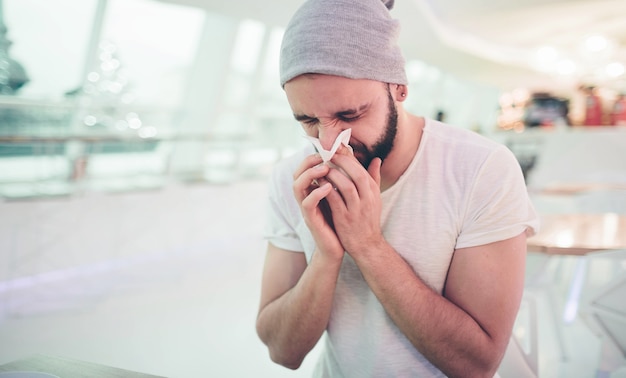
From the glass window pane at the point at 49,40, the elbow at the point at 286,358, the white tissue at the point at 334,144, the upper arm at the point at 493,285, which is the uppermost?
the glass window pane at the point at 49,40

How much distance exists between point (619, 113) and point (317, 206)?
536 cm

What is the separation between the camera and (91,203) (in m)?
4.77

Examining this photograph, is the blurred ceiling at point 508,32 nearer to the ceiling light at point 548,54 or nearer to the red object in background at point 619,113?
the ceiling light at point 548,54

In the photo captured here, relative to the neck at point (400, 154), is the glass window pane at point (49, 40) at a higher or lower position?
higher

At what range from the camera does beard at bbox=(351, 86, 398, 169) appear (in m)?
1.02

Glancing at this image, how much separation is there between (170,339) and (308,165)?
2315 millimetres

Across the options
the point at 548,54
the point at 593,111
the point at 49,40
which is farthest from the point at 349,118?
the point at 548,54

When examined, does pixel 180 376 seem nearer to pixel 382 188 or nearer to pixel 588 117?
pixel 382 188

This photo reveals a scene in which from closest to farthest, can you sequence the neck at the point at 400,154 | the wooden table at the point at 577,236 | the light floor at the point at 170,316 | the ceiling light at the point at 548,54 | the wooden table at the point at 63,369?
the wooden table at the point at 63,369 → the neck at the point at 400,154 → the wooden table at the point at 577,236 → the light floor at the point at 170,316 → the ceiling light at the point at 548,54

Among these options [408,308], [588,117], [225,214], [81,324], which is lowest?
[81,324]

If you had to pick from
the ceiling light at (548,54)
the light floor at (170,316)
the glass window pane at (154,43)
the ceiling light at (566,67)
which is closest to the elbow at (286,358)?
the light floor at (170,316)

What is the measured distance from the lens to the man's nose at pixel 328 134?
38.7 inches

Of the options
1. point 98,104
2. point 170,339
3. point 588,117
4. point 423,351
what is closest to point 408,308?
point 423,351

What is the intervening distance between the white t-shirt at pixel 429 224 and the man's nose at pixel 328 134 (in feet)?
0.52
